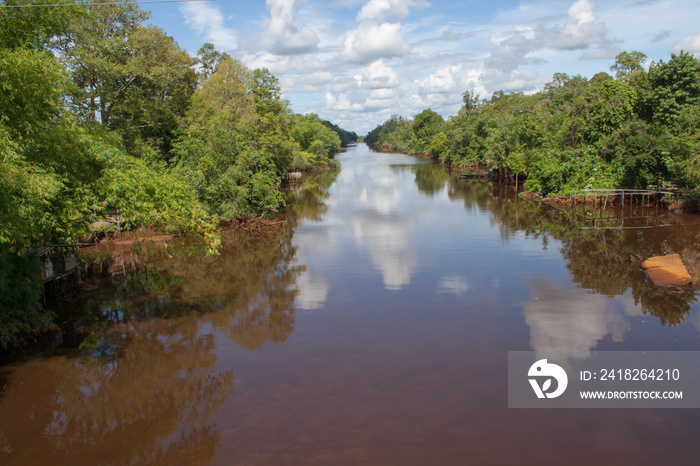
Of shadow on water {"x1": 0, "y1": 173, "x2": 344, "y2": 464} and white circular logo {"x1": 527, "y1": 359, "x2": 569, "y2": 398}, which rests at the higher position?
shadow on water {"x1": 0, "y1": 173, "x2": 344, "y2": 464}

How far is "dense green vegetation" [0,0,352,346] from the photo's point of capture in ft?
35.8

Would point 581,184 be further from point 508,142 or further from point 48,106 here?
point 48,106

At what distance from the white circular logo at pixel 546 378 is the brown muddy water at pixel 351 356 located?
66cm

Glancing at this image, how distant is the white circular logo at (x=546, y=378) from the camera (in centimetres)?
1084

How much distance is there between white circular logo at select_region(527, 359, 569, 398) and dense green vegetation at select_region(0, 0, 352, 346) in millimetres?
9174

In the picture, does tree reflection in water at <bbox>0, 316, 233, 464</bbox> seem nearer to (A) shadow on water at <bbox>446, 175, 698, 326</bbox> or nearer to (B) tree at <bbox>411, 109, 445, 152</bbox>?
(A) shadow on water at <bbox>446, 175, 698, 326</bbox>

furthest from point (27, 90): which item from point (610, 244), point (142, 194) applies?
point (610, 244)

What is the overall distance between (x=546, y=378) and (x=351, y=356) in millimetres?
4609

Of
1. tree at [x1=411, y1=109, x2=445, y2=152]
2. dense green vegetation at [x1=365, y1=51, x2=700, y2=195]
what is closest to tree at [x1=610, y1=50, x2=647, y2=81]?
dense green vegetation at [x1=365, y1=51, x2=700, y2=195]

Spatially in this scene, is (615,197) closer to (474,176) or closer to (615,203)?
(615,203)

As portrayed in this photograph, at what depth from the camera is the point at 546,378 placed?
446 inches

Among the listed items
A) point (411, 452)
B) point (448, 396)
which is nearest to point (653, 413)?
point (448, 396)

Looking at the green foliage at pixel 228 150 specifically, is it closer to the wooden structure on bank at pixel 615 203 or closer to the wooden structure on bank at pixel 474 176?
the wooden structure on bank at pixel 615 203

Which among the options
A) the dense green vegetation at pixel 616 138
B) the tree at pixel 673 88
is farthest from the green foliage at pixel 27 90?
the tree at pixel 673 88
